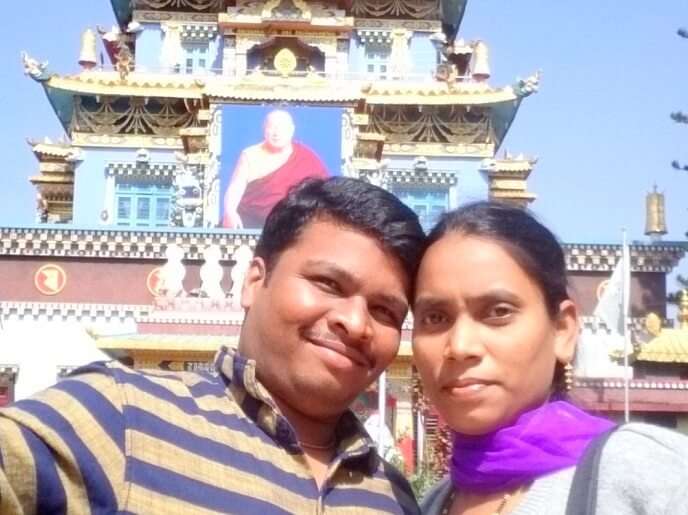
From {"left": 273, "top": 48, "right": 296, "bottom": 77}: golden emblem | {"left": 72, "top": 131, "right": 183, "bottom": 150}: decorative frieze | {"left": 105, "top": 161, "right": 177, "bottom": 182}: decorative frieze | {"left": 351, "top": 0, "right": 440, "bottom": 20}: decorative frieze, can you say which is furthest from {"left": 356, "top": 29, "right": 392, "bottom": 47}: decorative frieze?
{"left": 105, "top": 161, "right": 177, "bottom": 182}: decorative frieze

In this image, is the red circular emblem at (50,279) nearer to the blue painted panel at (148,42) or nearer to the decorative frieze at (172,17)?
the blue painted panel at (148,42)

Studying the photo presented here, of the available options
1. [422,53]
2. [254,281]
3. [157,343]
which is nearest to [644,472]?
[254,281]

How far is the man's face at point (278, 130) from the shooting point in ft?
80.4

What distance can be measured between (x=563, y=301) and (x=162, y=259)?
737 inches

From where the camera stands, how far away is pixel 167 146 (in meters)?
26.8

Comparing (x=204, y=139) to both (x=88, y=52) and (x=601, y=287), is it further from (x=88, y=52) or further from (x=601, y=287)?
(x=601, y=287)

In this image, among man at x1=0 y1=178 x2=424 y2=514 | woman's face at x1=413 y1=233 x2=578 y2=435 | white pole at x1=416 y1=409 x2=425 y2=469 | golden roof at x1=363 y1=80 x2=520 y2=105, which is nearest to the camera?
man at x1=0 y1=178 x2=424 y2=514

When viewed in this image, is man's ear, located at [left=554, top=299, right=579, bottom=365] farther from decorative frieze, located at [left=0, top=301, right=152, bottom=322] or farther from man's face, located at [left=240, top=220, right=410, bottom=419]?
decorative frieze, located at [left=0, top=301, right=152, bottom=322]

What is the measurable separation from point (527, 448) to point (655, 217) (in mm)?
20347

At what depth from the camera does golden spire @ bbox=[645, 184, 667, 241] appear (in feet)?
70.3

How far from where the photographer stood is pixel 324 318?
2.53 m

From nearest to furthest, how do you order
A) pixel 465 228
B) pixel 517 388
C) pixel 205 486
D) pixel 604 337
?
pixel 205 486 < pixel 517 388 < pixel 465 228 < pixel 604 337

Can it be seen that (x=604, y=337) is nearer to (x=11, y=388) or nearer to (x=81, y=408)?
(x=11, y=388)

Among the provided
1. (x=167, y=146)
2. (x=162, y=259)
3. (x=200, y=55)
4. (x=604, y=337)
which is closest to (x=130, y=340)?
(x=162, y=259)
